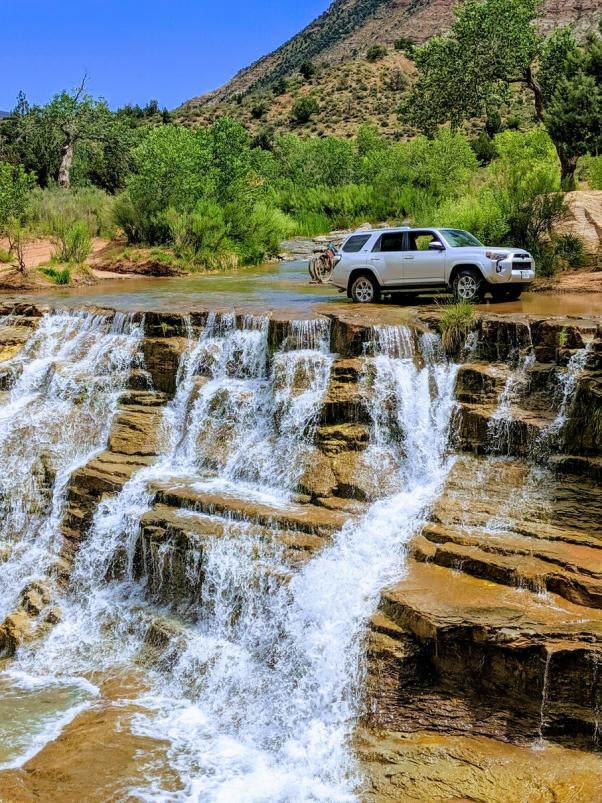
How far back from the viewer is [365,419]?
11789 mm

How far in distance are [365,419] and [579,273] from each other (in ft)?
32.2

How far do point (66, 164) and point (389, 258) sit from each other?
29722 mm

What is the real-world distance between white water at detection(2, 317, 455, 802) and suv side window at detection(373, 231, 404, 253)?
319 cm

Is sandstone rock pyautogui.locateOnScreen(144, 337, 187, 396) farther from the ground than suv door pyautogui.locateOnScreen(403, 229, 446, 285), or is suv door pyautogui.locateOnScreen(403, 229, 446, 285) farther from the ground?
suv door pyautogui.locateOnScreen(403, 229, 446, 285)

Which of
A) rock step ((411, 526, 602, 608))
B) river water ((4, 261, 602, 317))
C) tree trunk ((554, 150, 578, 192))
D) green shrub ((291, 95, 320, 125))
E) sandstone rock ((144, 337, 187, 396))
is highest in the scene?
green shrub ((291, 95, 320, 125))

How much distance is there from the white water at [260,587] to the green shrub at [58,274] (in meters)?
10.6

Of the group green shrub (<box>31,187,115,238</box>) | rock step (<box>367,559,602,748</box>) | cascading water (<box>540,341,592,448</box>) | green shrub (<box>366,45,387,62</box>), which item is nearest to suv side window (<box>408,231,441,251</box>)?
cascading water (<box>540,341,592,448</box>)

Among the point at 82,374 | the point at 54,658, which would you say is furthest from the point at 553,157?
the point at 54,658

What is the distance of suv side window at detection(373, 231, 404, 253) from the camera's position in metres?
15.4

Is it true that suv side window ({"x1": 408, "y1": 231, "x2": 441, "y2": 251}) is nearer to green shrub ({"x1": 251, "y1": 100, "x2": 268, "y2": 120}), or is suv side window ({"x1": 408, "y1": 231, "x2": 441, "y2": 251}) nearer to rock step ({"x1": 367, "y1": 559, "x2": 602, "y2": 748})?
rock step ({"x1": 367, "y1": 559, "x2": 602, "y2": 748})

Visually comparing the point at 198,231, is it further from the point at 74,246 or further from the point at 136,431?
the point at 136,431

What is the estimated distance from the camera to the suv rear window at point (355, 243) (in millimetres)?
15844

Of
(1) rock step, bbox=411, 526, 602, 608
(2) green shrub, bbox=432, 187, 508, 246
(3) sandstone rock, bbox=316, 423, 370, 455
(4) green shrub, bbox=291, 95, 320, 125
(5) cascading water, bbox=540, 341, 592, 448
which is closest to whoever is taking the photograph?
(1) rock step, bbox=411, 526, 602, 608

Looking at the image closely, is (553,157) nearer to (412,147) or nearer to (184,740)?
(412,147)
